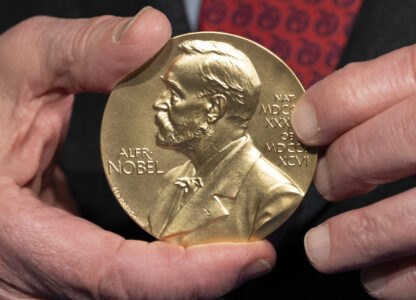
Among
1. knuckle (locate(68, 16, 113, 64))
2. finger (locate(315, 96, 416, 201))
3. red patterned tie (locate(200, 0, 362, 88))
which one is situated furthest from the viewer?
red patterned tie (locate(200, 0, 362, 88))

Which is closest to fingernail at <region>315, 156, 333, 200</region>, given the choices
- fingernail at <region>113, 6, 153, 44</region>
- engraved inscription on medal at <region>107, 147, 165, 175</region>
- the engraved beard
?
the engraved beard

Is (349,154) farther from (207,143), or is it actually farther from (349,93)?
(207,143)

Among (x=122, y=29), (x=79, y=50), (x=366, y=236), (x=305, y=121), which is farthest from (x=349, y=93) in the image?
(x=79, y=50)

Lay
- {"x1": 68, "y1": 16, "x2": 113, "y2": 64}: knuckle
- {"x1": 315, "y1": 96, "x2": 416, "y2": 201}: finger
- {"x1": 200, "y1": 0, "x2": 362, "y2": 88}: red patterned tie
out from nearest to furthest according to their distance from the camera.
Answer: {"x1": 315, "y1": 96, "x2": 416, "y2": 201}: finger
{"x1": 68, "y1": 16, "x2": 113, "y2": 64}: knuckle
{"x1": 200, "y1": 0, "x2": 362, "y2": 88}: red patterned tie

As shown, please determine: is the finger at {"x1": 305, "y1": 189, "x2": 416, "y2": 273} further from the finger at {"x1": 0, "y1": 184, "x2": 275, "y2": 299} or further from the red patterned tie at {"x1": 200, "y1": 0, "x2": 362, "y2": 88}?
the red patterned tie at {"x1": 200, "y1": 0, "x2": 362, "y2": 88}

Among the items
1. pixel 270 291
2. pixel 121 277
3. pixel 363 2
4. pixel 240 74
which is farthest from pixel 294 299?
pixel 363 2

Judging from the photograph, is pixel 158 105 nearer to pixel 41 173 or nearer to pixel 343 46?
pixel 41 173
